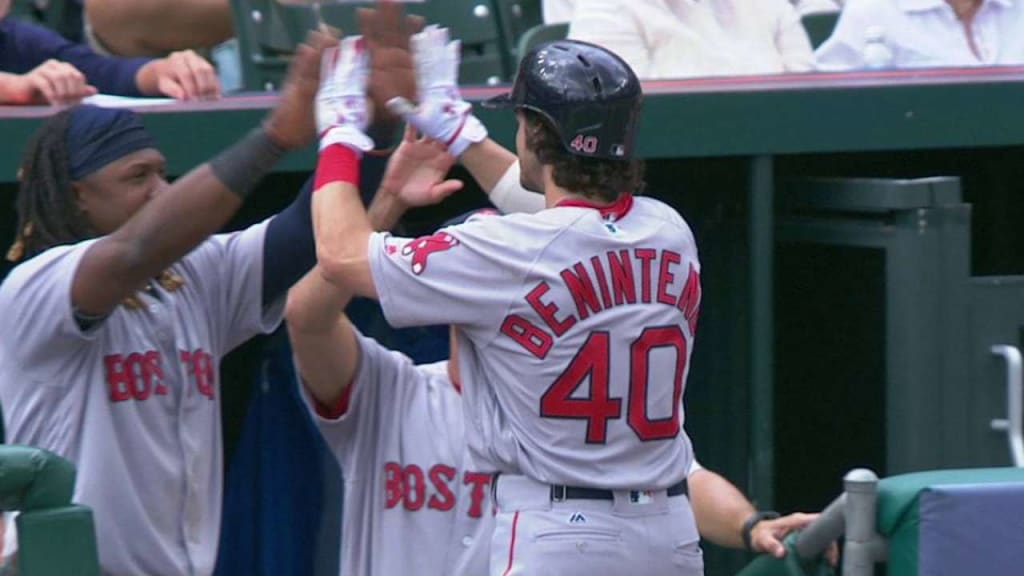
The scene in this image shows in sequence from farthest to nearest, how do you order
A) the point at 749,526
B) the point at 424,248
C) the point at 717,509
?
1. the point at 717,509
2. the point at 749,526
3. the point at 424,248

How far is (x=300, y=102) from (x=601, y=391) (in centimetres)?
70

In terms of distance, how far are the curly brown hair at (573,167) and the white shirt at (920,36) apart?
239cm

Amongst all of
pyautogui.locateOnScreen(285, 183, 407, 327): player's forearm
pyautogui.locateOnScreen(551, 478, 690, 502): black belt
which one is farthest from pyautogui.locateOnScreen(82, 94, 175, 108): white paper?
pyautogui.locateOnScreen(551, 478, 690, 502): black belt

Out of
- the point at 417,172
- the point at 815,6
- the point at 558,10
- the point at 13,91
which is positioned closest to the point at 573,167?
the point at 417,172

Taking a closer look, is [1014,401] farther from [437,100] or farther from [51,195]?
[51,195]

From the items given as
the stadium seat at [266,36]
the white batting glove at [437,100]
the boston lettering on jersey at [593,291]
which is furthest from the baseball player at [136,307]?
the stadium seat at [266,36]

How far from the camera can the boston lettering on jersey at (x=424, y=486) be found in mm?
3502

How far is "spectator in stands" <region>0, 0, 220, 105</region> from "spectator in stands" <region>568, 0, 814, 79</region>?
1189mm

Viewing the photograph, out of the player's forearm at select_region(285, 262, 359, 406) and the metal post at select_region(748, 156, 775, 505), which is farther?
the metal post at select_region(748, 156, 775, 505)

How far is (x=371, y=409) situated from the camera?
355cm

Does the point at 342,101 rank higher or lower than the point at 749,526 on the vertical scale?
higher

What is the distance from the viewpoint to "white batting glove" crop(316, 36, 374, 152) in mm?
3102

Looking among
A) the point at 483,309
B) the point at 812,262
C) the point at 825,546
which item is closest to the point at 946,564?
the point at 825,546

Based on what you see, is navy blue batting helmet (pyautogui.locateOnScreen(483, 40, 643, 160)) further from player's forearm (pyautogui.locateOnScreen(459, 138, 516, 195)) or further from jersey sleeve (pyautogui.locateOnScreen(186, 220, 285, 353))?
jersey sleeve (pyautogui.locateOnScreen(186, 220, 285, 353))
